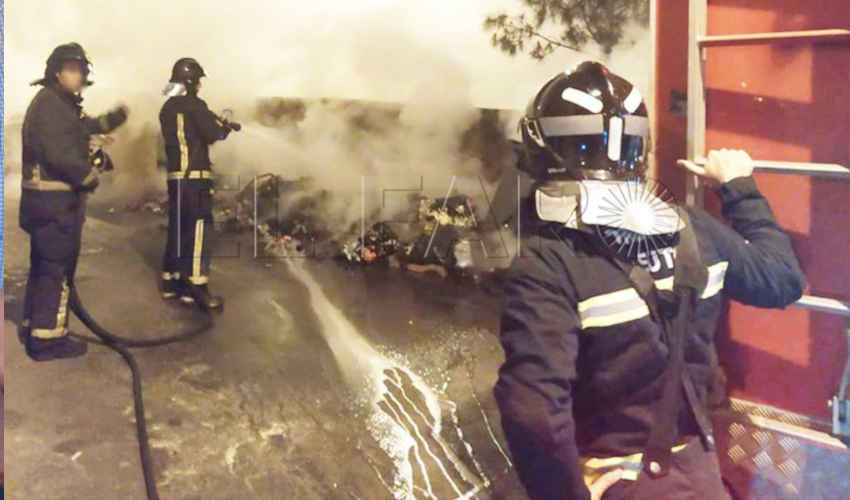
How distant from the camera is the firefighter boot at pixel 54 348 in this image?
4.80 ft

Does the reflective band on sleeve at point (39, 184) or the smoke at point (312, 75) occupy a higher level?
the smoke at point (312, 75)

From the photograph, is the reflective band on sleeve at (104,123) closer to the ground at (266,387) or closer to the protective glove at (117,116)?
the protective glove at (117,116)

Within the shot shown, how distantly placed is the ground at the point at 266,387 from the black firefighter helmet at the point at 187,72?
288 millimetres

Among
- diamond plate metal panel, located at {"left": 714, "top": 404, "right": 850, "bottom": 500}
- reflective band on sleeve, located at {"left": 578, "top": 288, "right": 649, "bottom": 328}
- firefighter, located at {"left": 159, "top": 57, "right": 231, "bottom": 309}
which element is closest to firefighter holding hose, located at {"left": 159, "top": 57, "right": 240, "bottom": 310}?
firefighter, located at {"left": 159, "top": 57, "right": 231, "bottom": 309}

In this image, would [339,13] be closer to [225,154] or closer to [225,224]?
[225,154]

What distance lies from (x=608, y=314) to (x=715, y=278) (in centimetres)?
29

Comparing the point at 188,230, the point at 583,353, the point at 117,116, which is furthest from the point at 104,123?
the point at 583,353

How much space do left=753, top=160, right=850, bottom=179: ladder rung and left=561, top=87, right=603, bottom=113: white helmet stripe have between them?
52 centimetres

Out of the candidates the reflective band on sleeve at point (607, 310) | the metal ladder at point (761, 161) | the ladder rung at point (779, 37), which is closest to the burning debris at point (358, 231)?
the reflective band on sleeve at point (607, 310)

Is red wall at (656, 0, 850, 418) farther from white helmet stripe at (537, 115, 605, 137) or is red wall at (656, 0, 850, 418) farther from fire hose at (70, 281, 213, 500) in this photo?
fire hose at (70, 281, 213, 500)

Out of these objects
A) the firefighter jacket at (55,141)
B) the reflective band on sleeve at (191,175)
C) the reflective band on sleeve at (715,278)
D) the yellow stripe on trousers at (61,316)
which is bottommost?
the yellow stripe on trousers at (61,316)

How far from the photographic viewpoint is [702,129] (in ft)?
6.12

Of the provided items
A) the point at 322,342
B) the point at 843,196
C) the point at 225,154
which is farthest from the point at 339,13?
the point at 843,196

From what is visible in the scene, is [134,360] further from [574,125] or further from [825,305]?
[825,305]
